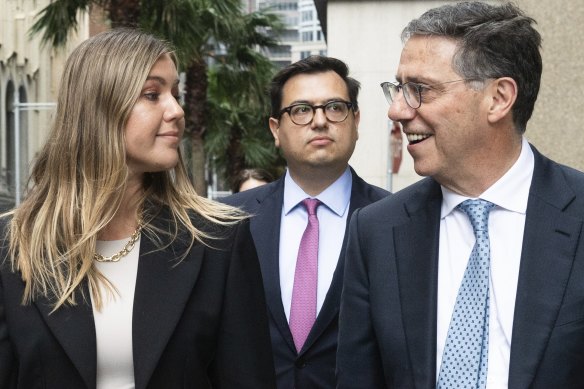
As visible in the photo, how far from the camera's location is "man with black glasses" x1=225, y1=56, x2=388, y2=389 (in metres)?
→ 4.85

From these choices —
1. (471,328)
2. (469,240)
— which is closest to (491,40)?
(469,240)

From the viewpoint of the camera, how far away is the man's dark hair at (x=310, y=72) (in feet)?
18.2

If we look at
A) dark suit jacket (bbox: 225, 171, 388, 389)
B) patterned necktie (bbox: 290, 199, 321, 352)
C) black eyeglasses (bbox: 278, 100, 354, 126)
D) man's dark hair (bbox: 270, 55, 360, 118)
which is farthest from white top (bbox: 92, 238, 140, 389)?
man's dark hair (bbox: 270, 55, 360, 118)

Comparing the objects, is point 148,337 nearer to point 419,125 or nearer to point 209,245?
point 209,245

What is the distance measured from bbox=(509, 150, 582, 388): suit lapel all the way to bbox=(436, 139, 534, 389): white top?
0.16 ft

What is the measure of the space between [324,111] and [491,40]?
6.68 feet

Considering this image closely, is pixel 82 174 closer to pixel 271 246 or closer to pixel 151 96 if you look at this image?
pixel 151 96

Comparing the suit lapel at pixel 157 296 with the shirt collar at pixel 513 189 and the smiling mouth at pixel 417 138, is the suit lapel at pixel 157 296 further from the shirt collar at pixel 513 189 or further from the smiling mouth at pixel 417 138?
the shirt collar at pixel 513 189

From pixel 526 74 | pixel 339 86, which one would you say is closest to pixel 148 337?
pixel 526 74

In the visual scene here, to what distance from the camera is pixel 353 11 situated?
14.0 meters

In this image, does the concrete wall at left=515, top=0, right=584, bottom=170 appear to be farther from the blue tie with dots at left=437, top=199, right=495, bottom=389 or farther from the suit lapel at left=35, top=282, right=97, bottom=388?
the suit lapel at left=35, top=282, right=97, bottom=388

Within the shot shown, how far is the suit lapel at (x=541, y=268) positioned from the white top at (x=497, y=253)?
5cm

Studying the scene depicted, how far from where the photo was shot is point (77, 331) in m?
3.42

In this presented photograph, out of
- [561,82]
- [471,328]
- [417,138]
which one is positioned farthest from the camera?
[561,82]
